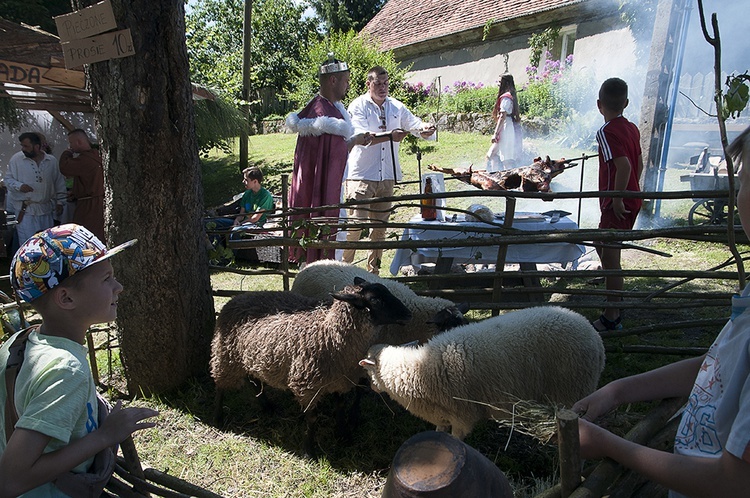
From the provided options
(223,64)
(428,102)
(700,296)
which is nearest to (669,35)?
(700,296)

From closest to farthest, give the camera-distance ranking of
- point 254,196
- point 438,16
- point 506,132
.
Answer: point 254,196 → point 506,132 → point 438,16

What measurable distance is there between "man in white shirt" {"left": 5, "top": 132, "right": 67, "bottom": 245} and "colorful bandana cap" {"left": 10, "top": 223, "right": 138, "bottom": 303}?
6630 mm

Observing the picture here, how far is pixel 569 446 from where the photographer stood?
1.35 metres

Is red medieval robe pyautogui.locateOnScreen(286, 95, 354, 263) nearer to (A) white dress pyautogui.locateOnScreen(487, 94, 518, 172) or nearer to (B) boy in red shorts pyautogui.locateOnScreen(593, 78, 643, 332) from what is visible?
(B) boy in red shorts pyautogui.locateOnScreen(593, 78, 643, 332)

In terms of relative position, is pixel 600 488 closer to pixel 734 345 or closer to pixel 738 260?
pixel 734 345

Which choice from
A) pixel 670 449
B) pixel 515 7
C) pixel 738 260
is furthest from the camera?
pixel 515 7

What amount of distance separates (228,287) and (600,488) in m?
5.92

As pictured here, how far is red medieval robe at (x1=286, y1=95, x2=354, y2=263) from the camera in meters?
5.61

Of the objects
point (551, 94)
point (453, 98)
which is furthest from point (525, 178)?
point (453, 98)

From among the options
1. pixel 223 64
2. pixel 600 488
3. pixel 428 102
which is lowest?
pixel 600 488

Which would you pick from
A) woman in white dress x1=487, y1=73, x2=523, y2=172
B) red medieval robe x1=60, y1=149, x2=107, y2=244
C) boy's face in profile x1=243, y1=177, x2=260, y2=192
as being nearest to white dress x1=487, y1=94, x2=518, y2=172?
woman in white dress x1=487, y1=73, x2=523, y2=172

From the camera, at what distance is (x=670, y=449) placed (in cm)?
196

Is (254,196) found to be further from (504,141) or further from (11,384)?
(11,384)

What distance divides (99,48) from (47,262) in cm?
216
